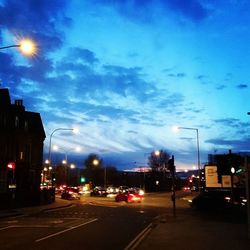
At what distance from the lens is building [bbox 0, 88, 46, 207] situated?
1914 inches

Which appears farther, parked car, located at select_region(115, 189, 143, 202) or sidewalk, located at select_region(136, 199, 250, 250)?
parked car, located at select_region(115, 189, 143, 202)

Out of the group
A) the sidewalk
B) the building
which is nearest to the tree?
the building

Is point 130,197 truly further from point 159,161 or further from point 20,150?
point 159,161

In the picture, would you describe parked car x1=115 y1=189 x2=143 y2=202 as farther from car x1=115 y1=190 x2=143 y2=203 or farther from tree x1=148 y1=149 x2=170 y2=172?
tree x1=148 y1=149 x2=170 y2=172

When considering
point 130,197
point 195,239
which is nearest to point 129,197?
point 130,197

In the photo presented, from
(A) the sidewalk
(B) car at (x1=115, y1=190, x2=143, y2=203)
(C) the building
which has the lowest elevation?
(A) the sidewalk

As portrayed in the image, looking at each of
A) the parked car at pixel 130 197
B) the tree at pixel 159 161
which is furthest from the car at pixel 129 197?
the tree at pixel 159 161

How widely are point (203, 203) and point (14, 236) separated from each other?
22014 mm

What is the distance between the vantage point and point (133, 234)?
20266mm

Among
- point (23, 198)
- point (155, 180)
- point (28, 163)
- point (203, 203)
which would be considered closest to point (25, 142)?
point (28, 163)

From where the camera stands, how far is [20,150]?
196 feet

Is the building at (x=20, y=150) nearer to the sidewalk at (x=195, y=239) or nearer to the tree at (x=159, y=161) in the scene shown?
the sidewalk at (x=195, y=239)

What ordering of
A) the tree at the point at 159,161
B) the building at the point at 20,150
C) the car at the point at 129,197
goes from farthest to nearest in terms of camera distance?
1. the tree at the point at 159,161
2. the car at the point at 129,197
3. the building at the point at 20,150

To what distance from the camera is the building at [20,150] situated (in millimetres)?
48628
